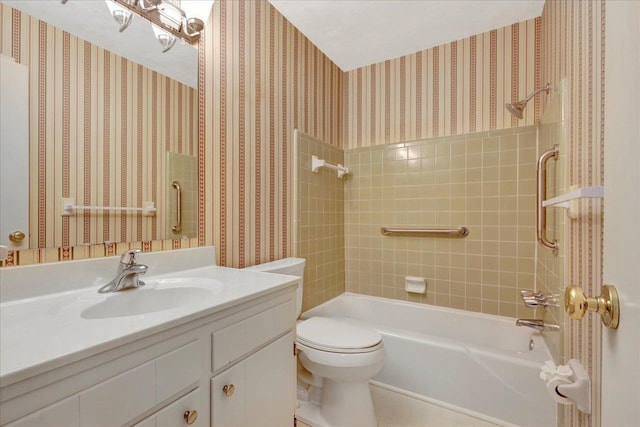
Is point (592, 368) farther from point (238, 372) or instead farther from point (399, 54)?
point (399, 54)

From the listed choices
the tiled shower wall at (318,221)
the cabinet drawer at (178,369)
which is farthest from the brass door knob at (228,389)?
the tiled shower wall at (318,221)

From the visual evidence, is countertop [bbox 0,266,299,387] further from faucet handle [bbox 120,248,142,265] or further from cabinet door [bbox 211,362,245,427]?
cabinet door [bbox 211,362,245,427]

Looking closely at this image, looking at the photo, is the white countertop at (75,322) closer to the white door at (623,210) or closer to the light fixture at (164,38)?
the white door at (623,210)

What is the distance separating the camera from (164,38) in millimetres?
1246

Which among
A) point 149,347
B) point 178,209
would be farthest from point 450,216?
point 149,347

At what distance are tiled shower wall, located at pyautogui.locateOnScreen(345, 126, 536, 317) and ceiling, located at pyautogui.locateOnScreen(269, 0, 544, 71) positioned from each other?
2.40 feet

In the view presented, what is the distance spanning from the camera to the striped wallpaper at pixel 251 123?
4.68 feet

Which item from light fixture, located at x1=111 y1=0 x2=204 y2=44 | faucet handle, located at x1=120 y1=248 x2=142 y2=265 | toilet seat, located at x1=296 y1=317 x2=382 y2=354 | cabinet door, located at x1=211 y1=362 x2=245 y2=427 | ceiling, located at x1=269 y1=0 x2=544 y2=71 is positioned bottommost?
toilet seat, located at x1=296 y1=317 x2=382 y2=354

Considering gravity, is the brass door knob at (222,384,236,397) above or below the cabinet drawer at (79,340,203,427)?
below

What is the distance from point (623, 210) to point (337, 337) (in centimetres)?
132

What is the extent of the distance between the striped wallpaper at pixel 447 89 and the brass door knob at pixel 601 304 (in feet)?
6.31

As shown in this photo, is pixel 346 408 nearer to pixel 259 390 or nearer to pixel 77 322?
pixel 259 390

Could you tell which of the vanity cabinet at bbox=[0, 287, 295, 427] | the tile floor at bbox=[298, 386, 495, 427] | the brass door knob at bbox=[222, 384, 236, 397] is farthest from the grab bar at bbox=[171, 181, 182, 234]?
the tile floor at bbox=[298, 386, 495, 427]

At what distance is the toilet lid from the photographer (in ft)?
4.68
